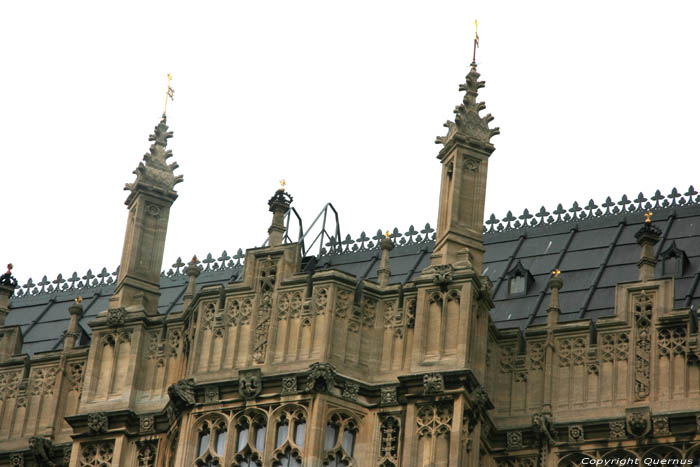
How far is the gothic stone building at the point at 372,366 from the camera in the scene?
41844 mm

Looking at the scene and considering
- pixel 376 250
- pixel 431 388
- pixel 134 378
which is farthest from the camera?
pixel 376 250

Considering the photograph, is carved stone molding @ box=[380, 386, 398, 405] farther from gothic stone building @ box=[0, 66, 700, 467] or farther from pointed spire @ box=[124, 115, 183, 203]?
pointed spire @ box=[124, 115, 183, 203]

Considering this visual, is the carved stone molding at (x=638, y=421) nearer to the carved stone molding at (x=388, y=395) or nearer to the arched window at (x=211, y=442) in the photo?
the carved stone molding at (x=388, y=395)

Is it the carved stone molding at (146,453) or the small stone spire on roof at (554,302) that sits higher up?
the small stone spire on roof at (554,302)

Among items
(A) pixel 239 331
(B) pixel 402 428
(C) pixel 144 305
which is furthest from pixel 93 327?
(B) pixel 402 428

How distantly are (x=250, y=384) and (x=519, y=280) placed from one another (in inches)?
384

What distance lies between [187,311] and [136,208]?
366 centimetres

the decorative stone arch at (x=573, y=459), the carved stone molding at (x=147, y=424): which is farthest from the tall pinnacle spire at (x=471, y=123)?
the carved stone molding at (x=147, y=424)

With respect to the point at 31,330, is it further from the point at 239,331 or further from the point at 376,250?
the point at 239,331

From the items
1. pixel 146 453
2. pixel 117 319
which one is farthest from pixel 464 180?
pixel 146 453

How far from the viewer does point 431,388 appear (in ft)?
137

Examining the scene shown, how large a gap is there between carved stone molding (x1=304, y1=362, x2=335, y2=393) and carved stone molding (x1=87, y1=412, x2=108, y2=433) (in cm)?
493

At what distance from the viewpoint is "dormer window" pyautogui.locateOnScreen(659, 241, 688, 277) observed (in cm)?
4784

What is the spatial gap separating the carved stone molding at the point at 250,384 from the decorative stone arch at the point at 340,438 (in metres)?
1.58
